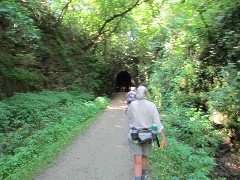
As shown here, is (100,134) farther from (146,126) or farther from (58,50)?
(58,50)

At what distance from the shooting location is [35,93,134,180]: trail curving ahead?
5188 mm

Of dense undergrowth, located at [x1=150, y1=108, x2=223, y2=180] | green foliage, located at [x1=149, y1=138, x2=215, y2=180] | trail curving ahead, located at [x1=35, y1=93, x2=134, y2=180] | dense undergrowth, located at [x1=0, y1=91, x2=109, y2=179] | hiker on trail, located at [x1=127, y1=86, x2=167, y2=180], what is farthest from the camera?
dense undergrowth, located at [x1=0, y1=91, x2=109, y2=179]

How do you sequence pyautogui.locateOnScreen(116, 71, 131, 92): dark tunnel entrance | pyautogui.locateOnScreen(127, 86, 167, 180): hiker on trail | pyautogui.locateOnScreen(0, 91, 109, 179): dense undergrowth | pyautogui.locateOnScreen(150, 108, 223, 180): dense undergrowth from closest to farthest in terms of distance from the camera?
1. pyautogui.locateOnScreen(127, 86, 167, 180): hiker on trail
2. pyautogui.locateOnScreen(150, 108, 223, 180): dense undergrowth
3. pyautogui.locateOnScreen(0, 91, 109, 179): dense undergrowth
4. pyautogui.locateOnScreen(116, 71, 131, 92): dark tunnel entrance

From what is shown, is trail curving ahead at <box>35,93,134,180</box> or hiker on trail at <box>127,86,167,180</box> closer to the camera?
hiker on trail at <box>127,86,167,180</box>

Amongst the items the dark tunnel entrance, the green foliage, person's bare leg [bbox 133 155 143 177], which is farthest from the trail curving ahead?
the dark tunnel entrance

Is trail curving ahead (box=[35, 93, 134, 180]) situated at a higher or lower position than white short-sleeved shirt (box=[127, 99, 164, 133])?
lower

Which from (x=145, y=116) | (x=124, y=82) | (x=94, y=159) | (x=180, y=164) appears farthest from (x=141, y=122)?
(x=124, y=82)

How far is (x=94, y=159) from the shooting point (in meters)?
6.25

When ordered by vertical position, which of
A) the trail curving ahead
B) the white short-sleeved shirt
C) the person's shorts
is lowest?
the trail curving ahead

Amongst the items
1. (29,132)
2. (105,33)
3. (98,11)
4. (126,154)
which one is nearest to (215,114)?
(126,154)

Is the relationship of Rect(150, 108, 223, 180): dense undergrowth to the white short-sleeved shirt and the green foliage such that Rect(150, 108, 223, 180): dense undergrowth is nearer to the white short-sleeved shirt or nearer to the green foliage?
the green foliage

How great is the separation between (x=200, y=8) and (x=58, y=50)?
485 inches

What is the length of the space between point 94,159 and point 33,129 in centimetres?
309

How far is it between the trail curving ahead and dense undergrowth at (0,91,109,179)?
1.11 ft
